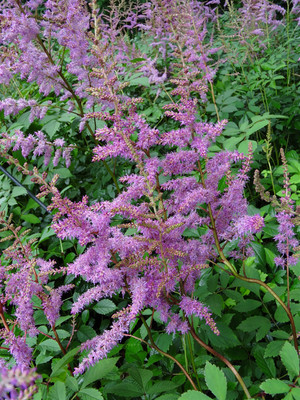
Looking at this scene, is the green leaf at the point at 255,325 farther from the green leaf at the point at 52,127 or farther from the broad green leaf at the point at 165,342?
the green leaf at the point at 52,127

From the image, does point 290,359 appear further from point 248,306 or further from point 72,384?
point 72,384

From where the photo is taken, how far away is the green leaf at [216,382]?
0.76 meters

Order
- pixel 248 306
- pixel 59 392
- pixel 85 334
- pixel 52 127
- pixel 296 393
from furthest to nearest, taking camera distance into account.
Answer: pixel 52 127, pixel 85 334, pixel 248 306, pixel 59 392, pixel 296 393

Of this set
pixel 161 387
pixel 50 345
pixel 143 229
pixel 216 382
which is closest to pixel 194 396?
pixel 216 382

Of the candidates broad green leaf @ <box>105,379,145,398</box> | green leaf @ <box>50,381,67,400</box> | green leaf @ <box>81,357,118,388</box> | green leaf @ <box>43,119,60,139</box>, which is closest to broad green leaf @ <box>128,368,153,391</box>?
broad green leaf @ <box>105,379,145,398</box>

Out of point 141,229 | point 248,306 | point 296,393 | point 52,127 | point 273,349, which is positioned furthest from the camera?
point 52,127

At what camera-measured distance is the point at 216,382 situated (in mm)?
779

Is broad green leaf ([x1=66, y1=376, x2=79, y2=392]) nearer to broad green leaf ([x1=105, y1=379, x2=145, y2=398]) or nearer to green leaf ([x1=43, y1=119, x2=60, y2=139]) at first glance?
broad green leaf ([x1=105, y1=379, x2=145, y2=398])

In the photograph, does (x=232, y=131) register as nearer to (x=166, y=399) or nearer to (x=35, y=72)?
(x=35, y=72)

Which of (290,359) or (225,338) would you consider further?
(225,338)

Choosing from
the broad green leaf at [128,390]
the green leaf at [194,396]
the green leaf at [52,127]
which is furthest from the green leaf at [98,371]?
the green leaf at [52,127]

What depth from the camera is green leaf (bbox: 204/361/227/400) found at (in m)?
0.76

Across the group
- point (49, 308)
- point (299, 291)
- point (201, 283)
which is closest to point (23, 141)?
point (49, 308)

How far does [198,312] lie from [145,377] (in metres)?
0.27
